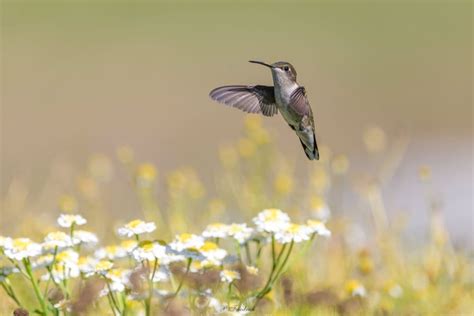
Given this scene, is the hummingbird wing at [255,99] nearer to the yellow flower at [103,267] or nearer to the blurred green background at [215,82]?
the yellow flower at [103,267]

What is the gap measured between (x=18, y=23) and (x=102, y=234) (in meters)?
13.8

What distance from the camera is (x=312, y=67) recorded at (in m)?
15.3

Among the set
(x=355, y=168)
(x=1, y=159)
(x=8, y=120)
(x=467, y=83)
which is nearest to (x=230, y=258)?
(x=355, y=168)

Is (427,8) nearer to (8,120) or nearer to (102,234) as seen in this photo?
(8,120)

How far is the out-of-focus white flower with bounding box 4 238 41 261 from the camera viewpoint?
10.7 ft

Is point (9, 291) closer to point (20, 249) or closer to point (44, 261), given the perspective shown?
point (44, 261)

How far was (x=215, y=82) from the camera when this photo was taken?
1422 cm

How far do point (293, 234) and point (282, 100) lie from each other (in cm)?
68

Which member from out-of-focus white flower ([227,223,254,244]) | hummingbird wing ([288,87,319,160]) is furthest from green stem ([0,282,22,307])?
hummingbird wing ([288,87,319,160])

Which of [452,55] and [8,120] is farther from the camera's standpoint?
[452,55]

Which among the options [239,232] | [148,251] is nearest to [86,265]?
[148,251]

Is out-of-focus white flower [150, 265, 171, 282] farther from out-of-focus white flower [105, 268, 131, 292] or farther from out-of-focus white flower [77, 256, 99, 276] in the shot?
out-of-focus white flower [77, 256, 99, 276]

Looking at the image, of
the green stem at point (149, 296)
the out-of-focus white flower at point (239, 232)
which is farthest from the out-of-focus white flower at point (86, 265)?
the out-of-focus white flower at point (239, 232)

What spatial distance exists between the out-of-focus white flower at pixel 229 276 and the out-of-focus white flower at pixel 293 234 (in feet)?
0.57
